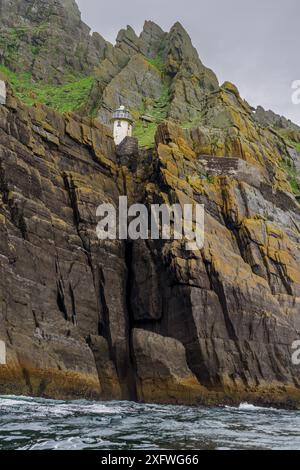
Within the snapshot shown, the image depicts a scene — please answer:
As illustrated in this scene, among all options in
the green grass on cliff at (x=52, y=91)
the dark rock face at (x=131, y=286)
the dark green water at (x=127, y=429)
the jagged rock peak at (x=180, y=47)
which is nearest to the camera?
the dark green water at (x=127, y=429)

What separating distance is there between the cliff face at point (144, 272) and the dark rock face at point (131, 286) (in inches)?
4.5

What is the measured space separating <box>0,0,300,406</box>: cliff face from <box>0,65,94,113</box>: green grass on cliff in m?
35.6

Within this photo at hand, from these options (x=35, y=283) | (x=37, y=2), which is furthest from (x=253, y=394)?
(x=37, y=2)

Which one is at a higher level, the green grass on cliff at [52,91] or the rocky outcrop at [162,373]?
the green grass on cliff at [52,91]

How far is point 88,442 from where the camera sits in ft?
66.5

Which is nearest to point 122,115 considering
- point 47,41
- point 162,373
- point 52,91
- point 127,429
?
point 52,91

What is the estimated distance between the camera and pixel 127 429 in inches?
974

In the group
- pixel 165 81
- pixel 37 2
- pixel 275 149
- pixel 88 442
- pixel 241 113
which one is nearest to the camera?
pixel 88 442

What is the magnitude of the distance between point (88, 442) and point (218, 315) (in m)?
29.0

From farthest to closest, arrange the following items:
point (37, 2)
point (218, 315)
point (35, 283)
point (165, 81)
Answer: point (37, 2) → point (165, 81) → point (218, 315) → point (35, 283)

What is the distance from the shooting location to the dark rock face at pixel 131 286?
43.2 meters

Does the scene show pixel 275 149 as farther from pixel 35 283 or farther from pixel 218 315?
pixel 35 283

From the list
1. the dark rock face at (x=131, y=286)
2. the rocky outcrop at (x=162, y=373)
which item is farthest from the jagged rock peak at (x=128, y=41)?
the rocky outcrop at (x=162, y=373)

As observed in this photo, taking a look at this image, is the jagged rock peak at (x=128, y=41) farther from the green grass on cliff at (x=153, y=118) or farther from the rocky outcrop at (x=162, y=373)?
the rocky outcrop at (x=162, y=373)
